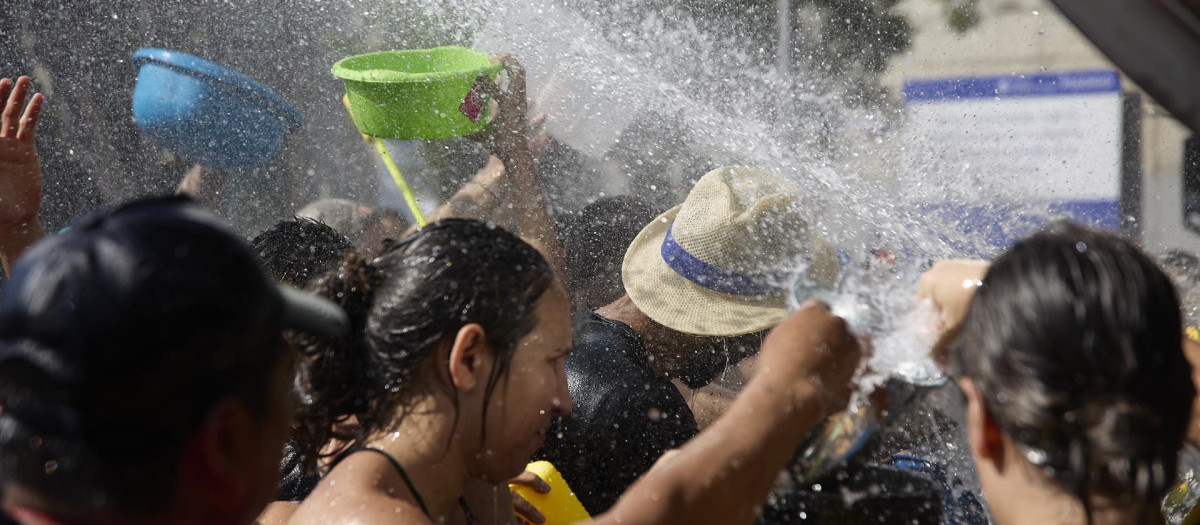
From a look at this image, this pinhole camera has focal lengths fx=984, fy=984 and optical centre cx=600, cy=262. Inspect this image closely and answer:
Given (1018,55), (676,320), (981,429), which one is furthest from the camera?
(1018,55)

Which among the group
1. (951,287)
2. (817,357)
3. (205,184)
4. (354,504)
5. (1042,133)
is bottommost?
(1042,133)

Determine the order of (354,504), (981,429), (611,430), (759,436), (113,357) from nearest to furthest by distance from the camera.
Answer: (113,357) → (981,429) → (759,436) → (354,504) → (611,430)

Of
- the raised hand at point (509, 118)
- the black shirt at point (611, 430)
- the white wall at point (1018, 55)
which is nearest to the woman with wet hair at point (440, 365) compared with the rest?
the black shirt at point (611, 430)

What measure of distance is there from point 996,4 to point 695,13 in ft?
9.77

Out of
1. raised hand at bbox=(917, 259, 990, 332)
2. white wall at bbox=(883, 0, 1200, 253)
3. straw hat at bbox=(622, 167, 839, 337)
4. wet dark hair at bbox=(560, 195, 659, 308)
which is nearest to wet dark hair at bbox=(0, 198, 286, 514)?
raised hand at bbox=(917, 259, 990, 332)

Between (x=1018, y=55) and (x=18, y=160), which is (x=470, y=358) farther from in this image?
(x=1018, y=55)

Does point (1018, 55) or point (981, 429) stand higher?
point (981, 429)

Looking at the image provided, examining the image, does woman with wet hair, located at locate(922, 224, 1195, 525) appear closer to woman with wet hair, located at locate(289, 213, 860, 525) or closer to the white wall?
woman with wet hair, located at locate(289, 213, 860, 525)

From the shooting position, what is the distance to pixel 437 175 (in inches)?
161

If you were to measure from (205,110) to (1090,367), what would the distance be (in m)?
3.04

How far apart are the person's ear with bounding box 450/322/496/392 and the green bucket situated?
129 centimetres

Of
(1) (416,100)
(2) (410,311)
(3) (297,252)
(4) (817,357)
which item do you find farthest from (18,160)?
(4) (817,357)

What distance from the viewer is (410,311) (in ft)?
5.40

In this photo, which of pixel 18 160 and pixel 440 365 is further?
pixel 18 160
